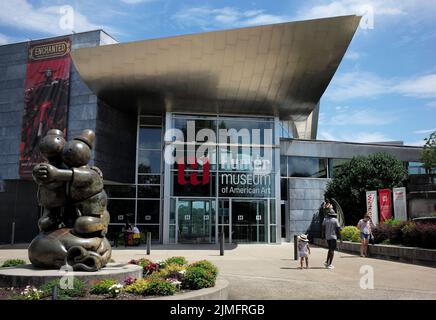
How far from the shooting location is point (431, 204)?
20672 mm

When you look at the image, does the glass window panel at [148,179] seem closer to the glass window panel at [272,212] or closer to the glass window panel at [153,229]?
the glass window panel at [153,229]

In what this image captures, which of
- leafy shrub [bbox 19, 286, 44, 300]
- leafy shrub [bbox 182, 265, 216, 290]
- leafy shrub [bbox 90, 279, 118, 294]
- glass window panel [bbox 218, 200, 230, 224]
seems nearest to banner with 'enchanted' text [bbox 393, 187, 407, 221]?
glass window panel [bbox 218, 200, 230, 224]

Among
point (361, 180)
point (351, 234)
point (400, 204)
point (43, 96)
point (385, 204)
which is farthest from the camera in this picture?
point (43, 96)

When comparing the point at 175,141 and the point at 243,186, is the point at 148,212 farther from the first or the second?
the point at 243,186

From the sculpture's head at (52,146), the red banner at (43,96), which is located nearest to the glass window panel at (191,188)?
the red banner at (43,96)

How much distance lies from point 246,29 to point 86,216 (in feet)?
38.0

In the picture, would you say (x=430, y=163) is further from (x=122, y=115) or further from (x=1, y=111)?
(x=1, y=111)

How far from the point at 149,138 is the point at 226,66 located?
8.60 m

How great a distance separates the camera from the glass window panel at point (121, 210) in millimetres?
24669

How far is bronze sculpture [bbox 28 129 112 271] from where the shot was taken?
26.2 ft

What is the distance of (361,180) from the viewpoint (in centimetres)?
2277

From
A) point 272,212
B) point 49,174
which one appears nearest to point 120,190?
point 272,212
